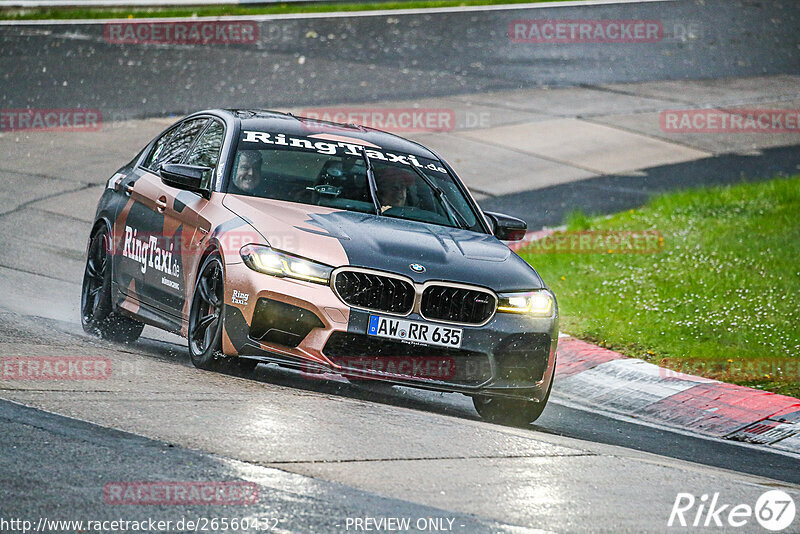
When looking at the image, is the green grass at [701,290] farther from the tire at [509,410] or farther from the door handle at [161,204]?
the door handle at [161,204]

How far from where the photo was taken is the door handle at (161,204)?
333 inches

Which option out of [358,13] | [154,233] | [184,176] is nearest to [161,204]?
[154,233]

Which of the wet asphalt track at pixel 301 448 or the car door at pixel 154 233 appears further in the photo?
the car door at pixel 154 233

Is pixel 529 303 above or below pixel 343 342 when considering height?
above

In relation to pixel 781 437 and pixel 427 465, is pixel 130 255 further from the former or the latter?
pixel 781 437

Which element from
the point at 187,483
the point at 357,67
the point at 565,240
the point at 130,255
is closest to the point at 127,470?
the point at 187,483

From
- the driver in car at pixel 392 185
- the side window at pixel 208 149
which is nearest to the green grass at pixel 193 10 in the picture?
the side window at pixel 208 149
